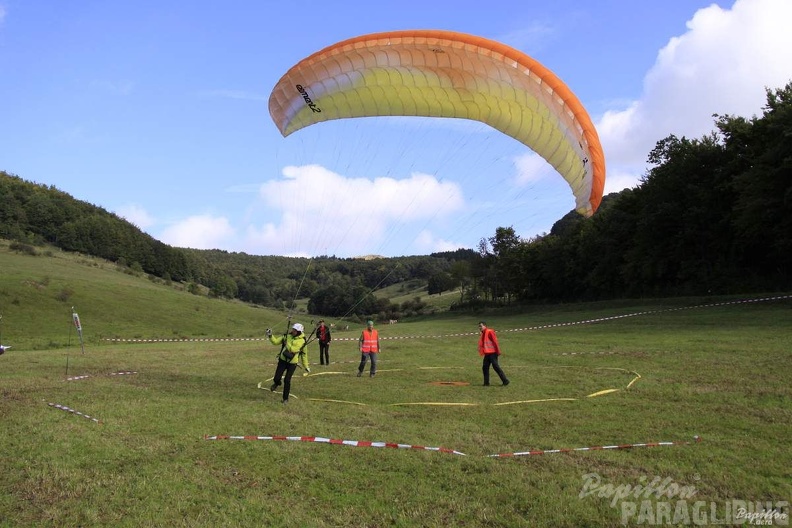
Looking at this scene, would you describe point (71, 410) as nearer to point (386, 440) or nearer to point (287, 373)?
point (287, 373)

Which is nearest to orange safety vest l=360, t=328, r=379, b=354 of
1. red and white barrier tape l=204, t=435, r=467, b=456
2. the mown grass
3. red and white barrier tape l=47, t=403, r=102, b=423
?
the mown grass

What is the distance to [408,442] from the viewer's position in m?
7.43

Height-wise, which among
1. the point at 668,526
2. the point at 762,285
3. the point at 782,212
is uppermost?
the point at 782,212

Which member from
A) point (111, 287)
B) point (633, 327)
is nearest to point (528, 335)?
point (633, 327)

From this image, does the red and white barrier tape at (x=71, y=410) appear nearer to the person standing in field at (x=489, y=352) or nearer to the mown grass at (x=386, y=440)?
the mown grass at (x=386, y=440)

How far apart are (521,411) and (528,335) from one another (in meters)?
17.8

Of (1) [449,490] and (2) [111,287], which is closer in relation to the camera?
(1) [449,490]

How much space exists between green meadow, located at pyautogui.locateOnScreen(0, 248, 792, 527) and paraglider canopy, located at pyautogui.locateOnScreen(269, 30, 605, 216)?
4.88 m

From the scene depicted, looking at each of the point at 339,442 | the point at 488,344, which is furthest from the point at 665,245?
the point at 339,442

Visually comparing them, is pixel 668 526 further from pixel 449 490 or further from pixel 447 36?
pixel 447 36

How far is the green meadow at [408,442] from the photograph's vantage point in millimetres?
5223

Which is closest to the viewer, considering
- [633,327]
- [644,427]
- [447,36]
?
[644,427]

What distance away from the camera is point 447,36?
11484 mm

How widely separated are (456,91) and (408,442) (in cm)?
815
